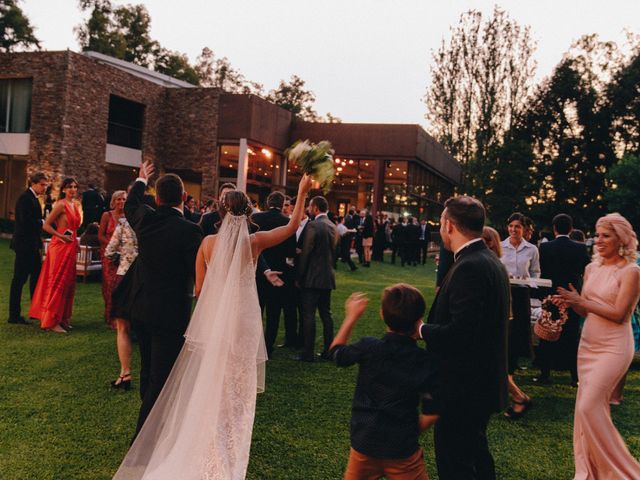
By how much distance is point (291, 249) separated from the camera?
273 inches

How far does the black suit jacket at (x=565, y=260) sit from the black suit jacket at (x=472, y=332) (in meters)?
3.90

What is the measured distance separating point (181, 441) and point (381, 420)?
1553 mm

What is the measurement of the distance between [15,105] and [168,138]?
6037mm

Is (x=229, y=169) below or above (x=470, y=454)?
above

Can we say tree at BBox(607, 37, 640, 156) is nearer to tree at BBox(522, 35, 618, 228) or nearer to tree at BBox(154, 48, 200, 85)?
tree at BBox(522, 35, 618, 228)

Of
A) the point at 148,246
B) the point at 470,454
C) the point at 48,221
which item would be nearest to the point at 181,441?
the point at 148,246

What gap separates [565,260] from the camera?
6.06 m

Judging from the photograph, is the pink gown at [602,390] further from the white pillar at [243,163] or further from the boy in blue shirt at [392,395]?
the white pillar at [243,163]

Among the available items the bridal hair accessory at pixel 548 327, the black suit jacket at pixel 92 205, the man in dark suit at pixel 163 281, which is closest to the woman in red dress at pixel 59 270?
the man in dark suit at pixel 163 281

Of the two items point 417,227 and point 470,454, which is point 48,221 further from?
point 417,227

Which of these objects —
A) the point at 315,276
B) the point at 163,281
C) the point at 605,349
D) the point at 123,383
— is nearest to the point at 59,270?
the point at 123,383

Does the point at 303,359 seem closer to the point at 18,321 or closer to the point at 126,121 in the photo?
the point at 18,321

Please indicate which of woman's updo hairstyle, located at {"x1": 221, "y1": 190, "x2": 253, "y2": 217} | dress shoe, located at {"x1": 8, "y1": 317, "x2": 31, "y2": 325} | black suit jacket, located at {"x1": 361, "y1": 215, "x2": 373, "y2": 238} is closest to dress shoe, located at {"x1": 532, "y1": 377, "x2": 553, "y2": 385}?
woman's updo hairstyle, located at {"x1": 221, "y1": 190, "x2": 253, "y2": 217}

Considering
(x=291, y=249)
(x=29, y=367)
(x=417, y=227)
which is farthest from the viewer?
(x=417, y=227)
